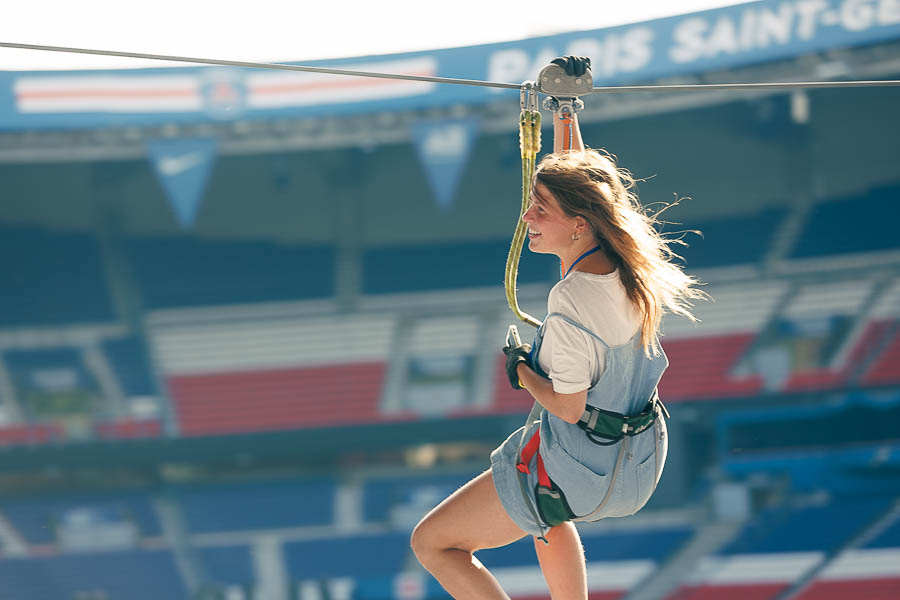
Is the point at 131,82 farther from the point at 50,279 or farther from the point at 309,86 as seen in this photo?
the point at 50,279

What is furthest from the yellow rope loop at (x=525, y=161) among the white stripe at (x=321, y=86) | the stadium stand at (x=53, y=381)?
the stadium stand at (x=53, y=381)

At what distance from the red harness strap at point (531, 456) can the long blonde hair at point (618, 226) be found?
0.34m

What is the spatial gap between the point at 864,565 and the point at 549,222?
9.44m

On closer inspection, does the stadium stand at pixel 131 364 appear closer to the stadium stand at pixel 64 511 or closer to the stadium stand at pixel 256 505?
the stadium stand at pixel 64 511

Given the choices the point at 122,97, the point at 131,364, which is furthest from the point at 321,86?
the point at 131,364

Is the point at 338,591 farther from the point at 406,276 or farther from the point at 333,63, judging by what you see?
the point at 333,63

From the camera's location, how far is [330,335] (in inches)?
517

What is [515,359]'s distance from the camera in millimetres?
2031

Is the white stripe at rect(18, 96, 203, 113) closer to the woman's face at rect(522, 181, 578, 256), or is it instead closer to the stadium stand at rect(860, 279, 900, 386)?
the stadium stand at rect(860, 279, 900, 386)

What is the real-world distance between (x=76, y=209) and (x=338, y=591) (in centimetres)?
694

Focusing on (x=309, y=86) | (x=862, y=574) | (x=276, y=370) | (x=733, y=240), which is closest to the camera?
(x=862, y=574)

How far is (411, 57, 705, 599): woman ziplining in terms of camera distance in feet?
6.28

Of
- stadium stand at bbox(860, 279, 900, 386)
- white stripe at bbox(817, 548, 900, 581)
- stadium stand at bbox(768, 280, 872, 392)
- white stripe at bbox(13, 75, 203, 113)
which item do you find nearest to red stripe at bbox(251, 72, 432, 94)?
white stripe at bbox(13, 75, 203, 113)

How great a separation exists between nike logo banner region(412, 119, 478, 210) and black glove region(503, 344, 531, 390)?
985 cm
